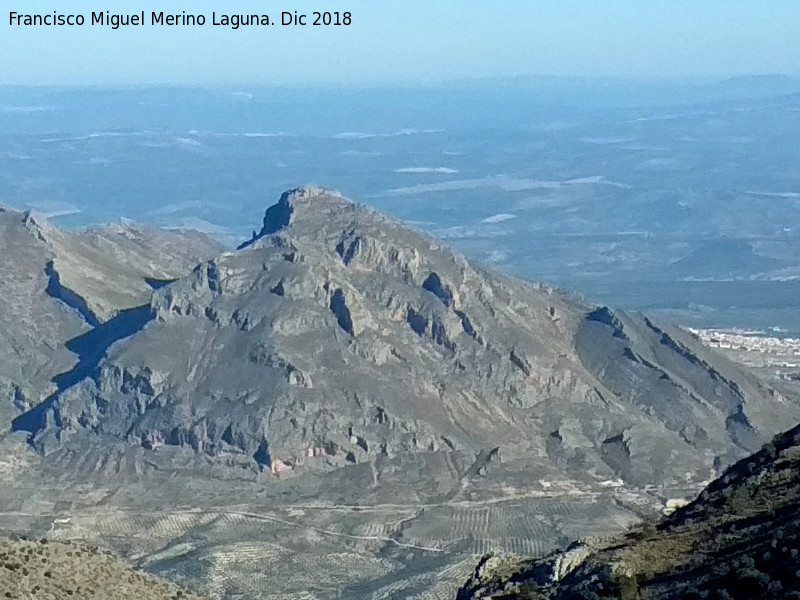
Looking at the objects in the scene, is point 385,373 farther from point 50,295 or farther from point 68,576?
point 68,576

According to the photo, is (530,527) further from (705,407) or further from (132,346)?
(132,346)

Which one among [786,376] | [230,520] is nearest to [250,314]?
[230,520]

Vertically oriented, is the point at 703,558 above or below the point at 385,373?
above

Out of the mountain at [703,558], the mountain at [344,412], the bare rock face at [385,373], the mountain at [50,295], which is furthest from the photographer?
the mountain at [50,295]

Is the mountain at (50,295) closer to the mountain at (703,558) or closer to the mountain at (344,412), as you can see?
the mountain at (344,412)

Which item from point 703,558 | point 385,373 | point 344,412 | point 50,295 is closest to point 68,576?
point 703,558

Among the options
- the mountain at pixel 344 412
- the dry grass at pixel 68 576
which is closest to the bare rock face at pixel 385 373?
the mountain at pixel 344 412
